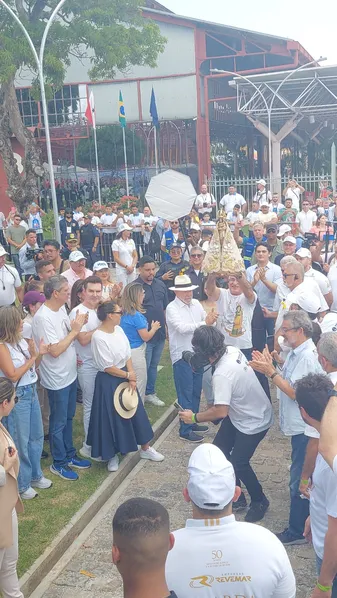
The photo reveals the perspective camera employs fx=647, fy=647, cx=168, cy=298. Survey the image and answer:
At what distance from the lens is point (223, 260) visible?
23.8ft

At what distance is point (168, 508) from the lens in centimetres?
581

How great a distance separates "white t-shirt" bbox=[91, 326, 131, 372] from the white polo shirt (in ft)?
3.34

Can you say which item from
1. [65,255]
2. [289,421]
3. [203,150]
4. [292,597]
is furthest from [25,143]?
[292,597]

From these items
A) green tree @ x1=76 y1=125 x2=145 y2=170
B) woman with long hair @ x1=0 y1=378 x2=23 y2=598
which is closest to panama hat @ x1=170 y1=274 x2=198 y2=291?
woman with long hair @ x1=0 y1=378 x2=23 y2=598

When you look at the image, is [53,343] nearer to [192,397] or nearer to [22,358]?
[22,358]

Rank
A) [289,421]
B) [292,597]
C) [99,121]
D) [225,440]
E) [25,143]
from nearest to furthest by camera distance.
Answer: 1. [292,597]
2. [289,421]
3. [225,440]
4. [25,143]
5. [99,121]

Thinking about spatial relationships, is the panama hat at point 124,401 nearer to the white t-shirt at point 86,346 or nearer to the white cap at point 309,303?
the white t-shirt at point 86,346

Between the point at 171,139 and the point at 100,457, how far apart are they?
27.1m

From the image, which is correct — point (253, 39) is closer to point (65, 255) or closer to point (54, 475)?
point (65, 255)

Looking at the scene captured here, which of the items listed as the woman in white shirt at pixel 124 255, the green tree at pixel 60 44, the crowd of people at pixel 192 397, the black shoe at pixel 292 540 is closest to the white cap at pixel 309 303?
the crowd of people at pixel 192 397

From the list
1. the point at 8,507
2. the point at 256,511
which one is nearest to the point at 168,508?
the point at 256,511

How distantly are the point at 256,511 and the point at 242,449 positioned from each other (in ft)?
2.13

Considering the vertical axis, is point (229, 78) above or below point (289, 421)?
above

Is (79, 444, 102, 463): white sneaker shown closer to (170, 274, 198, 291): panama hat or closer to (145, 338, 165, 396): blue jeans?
(145, 338, 165, 396): blue jeans
